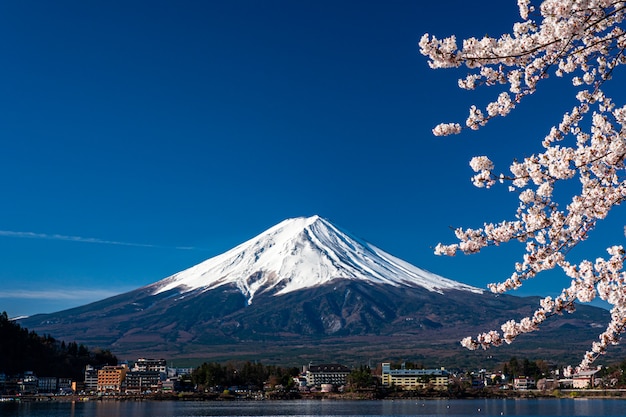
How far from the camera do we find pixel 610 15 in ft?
11.1

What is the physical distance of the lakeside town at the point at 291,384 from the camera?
6619 cm

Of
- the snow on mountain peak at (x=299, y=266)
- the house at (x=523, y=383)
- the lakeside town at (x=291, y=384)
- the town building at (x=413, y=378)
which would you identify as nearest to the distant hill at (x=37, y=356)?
the lakeside town at (x=291, y=384)

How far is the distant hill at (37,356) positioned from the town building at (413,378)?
33.5 metres

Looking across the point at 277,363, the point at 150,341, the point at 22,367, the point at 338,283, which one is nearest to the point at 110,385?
the point at 22,367

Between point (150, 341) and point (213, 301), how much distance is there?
1008 inches

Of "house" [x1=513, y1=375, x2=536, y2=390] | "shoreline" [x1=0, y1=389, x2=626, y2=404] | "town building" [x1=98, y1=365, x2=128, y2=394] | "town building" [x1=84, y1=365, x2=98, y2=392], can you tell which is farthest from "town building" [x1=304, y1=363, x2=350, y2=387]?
"town building" [x1=84, y1=365, x2=98, y2=392]

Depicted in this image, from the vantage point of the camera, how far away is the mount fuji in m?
128

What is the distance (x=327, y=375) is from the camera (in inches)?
3068

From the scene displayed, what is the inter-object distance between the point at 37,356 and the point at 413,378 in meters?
39.4

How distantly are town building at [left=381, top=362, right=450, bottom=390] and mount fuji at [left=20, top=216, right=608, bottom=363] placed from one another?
1366 inches

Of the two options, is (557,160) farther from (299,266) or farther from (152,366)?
(299,266)

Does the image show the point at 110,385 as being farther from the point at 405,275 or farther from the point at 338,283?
the point at 405,275

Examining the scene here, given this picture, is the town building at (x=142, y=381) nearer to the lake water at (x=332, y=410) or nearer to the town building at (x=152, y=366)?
the town building at (x=152, y=366)

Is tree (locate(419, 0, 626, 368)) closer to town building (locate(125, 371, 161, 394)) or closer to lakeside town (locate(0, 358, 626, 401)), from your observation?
lakeside town (locate(0, 358, 626, 401))
